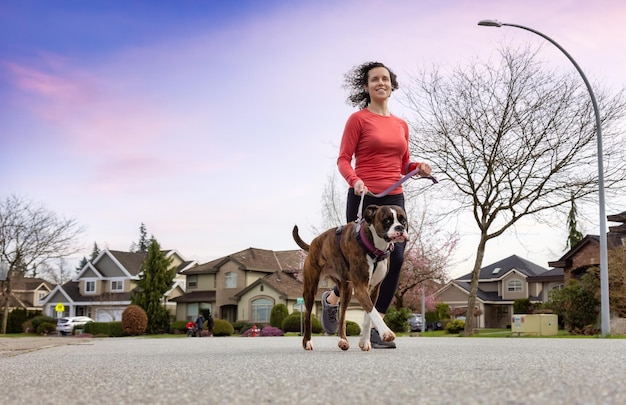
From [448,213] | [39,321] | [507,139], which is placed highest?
[507,139]

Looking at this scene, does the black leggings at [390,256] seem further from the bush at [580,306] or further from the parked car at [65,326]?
the parked car at [65,326]

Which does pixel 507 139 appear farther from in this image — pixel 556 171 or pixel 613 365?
pixel 613 365

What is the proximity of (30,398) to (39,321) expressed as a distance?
5899 centimetres

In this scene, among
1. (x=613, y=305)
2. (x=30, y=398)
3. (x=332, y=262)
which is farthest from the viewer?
(x=613, y=305)

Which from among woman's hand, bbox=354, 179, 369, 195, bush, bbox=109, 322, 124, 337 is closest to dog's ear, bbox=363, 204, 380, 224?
woman's hand, bbox=354, 179, 369, 195

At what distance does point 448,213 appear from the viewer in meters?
28.5

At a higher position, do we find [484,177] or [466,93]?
[466,93]

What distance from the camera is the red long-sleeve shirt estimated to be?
759cm

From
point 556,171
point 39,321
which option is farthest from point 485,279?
point 556,171

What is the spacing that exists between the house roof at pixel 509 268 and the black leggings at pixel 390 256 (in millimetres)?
68144

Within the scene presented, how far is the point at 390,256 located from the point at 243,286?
178 ft

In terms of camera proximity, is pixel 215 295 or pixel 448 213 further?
pixel 215 295

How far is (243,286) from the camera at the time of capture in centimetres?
6094

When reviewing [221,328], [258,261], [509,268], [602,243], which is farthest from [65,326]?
[602,243]
